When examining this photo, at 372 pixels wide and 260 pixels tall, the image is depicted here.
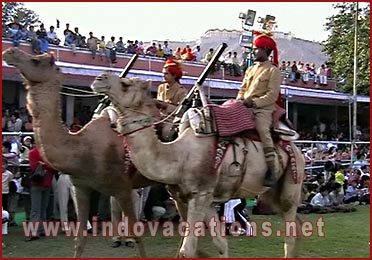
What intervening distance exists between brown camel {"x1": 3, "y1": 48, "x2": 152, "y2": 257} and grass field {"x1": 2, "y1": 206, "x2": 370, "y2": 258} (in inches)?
54.6

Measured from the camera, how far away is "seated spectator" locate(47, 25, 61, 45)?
23.2 meters

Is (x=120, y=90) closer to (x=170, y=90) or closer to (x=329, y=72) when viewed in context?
(x=170, y=90)

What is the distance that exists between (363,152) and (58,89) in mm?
17942

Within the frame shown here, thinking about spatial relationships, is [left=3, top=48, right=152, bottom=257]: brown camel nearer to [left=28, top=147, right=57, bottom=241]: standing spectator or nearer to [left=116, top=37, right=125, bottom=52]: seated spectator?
[left=28, top=147, right=57, bottom=241]: standing spectator

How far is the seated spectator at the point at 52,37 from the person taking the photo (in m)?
23.2

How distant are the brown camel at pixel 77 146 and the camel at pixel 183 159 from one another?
101 centimetres

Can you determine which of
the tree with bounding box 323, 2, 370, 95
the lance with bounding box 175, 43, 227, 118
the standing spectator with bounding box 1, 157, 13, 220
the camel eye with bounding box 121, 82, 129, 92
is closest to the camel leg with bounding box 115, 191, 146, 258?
the lance with bounding box 175, 43, 227, 118

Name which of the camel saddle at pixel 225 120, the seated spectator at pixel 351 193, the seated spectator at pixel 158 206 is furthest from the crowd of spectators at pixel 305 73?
the camel saddle at pixel 225 120

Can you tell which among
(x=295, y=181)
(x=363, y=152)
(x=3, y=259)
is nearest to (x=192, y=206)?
(x=295, y=181)

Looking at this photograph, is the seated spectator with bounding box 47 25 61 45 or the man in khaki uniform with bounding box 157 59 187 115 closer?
the man in khaki uniform with bounding box 157 59 187 115

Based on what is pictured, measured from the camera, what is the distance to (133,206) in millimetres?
8359

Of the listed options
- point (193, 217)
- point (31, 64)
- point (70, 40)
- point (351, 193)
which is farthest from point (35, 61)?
point (70, 40)

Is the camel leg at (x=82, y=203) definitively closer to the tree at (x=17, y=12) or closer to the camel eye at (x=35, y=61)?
the camel eye at (x=35, y=61)

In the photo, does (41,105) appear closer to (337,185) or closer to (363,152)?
(337,185)
